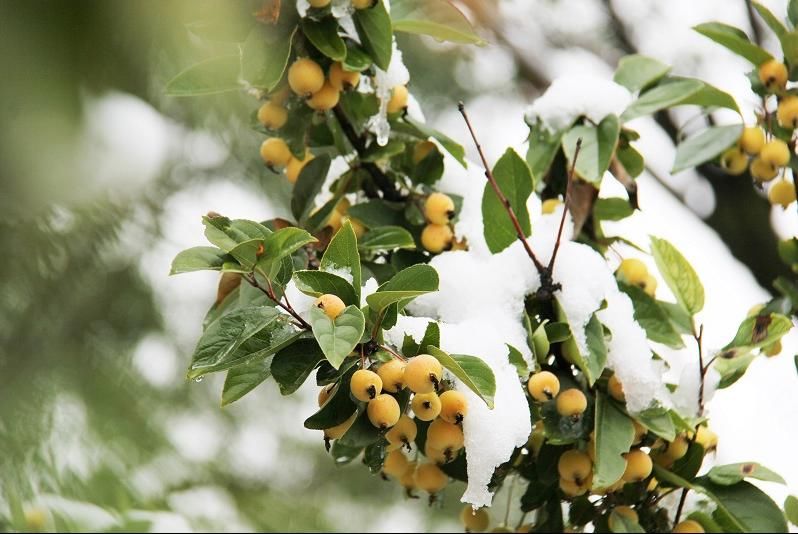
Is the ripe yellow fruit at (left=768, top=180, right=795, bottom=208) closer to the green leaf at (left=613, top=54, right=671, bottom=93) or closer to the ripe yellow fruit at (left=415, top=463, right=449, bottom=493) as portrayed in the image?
the green leaf at (left=613, top=54, right=671, bottom=93)

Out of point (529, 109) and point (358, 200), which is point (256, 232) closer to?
point (358, 200)

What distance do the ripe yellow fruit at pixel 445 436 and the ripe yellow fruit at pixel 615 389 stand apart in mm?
233

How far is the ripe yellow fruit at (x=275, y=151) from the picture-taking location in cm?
129

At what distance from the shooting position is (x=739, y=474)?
3.68 ft

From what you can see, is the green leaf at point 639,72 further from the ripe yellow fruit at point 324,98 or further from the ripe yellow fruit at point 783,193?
the ripe yellow fruit at point 324,98

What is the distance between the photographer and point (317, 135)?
1298 mm

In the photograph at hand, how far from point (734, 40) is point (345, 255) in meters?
0.82

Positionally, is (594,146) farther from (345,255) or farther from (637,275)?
(345,255)

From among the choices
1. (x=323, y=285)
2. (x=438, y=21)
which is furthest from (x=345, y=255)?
(x=438, y=21)

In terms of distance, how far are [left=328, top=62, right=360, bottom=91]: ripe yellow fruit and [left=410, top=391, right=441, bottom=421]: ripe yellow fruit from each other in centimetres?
47

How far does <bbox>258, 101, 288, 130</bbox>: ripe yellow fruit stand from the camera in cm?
122

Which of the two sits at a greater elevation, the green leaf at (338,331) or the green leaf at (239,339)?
the green leaf at (338,331)

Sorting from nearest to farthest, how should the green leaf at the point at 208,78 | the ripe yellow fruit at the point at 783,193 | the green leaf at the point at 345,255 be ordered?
the green leaf at the point at 345,255, the green leaf at the point at 208,78, the ripe yellow fruit at the point at 783,193

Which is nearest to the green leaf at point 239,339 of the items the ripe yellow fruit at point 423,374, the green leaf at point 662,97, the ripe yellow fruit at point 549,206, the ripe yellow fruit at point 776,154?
the ripe yellow fruit at point 423,374
